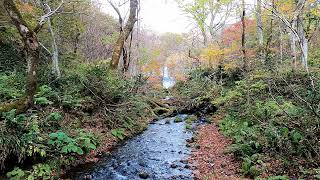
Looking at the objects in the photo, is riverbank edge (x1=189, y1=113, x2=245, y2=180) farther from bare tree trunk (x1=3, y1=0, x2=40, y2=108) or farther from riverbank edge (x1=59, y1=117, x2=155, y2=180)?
bare tree trunk (x1=3, y1=0, x2=40, y2=108)

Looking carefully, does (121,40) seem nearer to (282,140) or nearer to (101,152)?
(101,152)

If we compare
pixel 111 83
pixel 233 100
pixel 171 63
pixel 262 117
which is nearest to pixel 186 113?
pixel 233 100

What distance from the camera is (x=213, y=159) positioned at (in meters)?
9.34

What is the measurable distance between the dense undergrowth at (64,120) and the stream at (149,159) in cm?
77

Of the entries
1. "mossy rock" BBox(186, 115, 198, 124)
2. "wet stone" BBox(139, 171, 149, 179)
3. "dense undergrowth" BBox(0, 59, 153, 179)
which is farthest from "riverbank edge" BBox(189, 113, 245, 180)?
"dense undergrowth" BBox(0, 59, 153, 179)

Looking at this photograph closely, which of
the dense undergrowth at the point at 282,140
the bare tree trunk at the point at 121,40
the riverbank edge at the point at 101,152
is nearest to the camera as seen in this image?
the dense undergrowth at the point at 282,140

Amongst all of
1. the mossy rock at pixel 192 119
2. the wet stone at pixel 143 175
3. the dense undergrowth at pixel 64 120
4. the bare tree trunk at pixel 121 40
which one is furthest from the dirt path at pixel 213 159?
the bare tree trunk at pixel 121 40

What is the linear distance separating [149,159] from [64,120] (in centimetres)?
364

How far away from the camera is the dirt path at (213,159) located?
7.89 m

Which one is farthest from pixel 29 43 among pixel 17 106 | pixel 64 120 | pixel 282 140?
pixel 282 140

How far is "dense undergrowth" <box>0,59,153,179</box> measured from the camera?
23.4 feet

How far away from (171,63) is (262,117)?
1865 inches

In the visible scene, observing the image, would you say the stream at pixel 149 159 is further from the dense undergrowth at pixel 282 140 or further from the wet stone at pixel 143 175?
the dense undergrowth at pixel 282 140

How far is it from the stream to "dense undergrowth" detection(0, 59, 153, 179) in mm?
771
